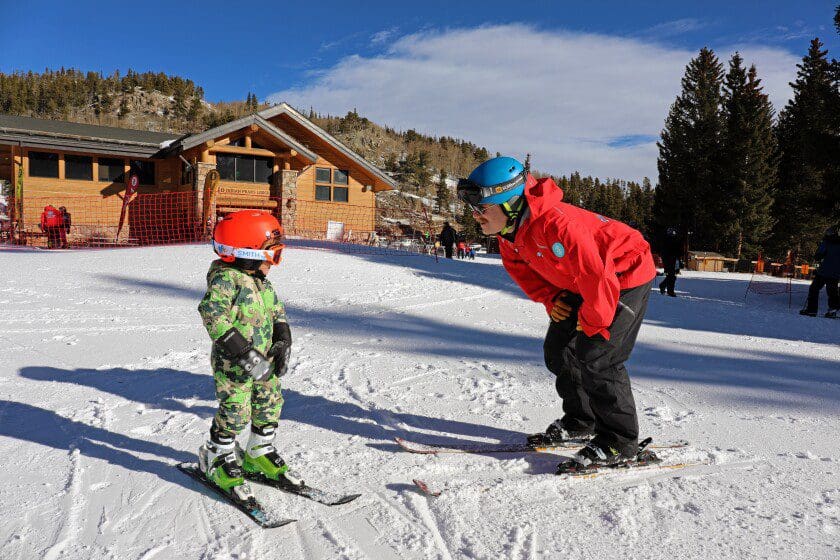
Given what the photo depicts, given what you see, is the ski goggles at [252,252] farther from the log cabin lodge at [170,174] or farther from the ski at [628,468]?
the log cabin lodge at [170,174]

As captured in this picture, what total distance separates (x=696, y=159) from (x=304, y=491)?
42.5 metres

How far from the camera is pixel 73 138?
65.2 feet

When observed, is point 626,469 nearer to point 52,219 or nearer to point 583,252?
point 583,252

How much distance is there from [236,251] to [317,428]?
1.50 metres

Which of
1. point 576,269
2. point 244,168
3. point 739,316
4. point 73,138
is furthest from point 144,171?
point 576,269

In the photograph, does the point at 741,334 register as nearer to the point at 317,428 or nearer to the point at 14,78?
the point at 317,428

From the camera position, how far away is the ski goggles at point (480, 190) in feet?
9.16

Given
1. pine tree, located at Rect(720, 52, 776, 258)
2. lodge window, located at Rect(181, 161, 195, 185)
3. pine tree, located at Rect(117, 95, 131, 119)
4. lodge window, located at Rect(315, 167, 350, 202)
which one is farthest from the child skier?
pine tree, located at Rect(117, 95, 131, 119)

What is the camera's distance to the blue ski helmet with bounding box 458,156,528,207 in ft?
9.17

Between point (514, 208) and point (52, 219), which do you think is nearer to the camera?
point (514, 208)

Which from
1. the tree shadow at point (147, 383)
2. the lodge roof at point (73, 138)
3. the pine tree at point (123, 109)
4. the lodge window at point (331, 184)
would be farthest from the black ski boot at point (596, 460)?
the pine tree at point (123, 109)

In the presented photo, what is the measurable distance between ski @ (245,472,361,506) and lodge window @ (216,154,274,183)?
2020 cm

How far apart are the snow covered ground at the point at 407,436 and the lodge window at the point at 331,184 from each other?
16707 millimetres

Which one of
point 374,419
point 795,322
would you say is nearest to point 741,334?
point 795,322
